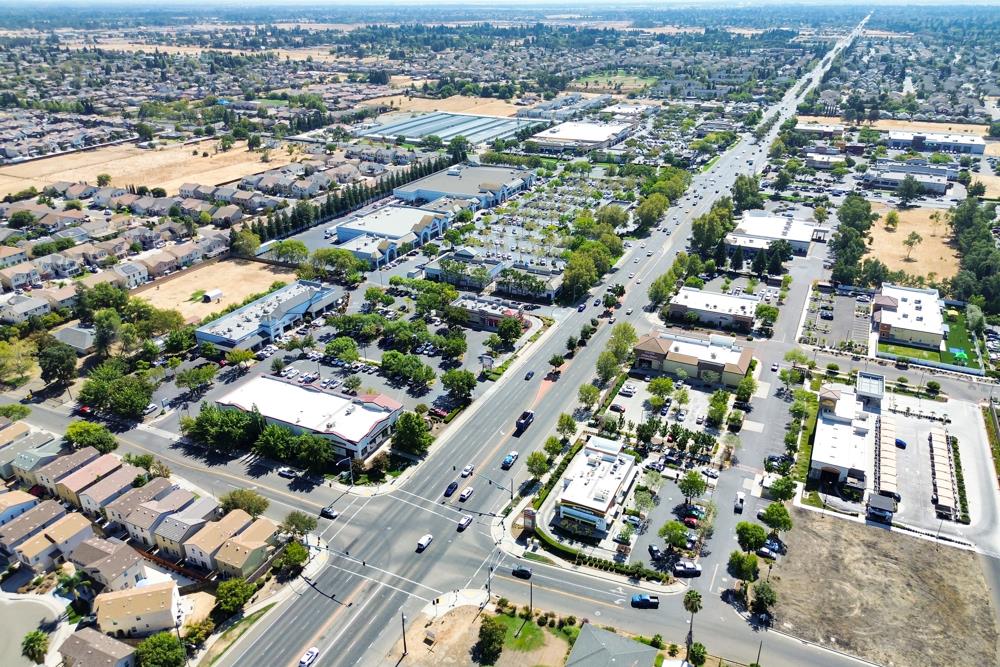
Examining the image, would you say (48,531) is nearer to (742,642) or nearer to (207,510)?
(207,510)

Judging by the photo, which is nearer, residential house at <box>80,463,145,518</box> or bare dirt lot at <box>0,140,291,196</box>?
residential house at <box>80,463,145,518</box>

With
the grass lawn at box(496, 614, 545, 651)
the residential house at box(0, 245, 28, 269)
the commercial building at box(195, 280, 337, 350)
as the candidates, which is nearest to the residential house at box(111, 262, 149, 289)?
the residential house at box(0, 245, 28, 269)

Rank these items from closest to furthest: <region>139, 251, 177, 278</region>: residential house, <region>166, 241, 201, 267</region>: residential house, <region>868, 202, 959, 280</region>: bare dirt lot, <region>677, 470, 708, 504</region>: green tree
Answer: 1. <region>677, 470, 708, 504</region>: green tree
2. <region>139, 251, 177, 278</region>: residential house
3. <region>868, 202, 959, 280</region>: bare dirt lot
4. <region>166, 241, 201, 267</region>: residential house

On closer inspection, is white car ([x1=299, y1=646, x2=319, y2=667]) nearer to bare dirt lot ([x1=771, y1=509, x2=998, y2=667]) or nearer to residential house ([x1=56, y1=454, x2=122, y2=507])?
residential house ([x1=56, y1=454, x2=122, y2=507])

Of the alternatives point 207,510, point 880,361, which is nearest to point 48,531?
point 207,510

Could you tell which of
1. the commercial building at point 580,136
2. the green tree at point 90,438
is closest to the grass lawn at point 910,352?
the green tree at point 90,438

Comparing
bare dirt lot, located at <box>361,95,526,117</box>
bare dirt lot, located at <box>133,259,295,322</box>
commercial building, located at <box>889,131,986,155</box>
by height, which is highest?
commercial building, located at <box>889,131,986,155</box>

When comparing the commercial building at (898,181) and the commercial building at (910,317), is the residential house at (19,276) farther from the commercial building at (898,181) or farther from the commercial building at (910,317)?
the commercial building at (898,181)
